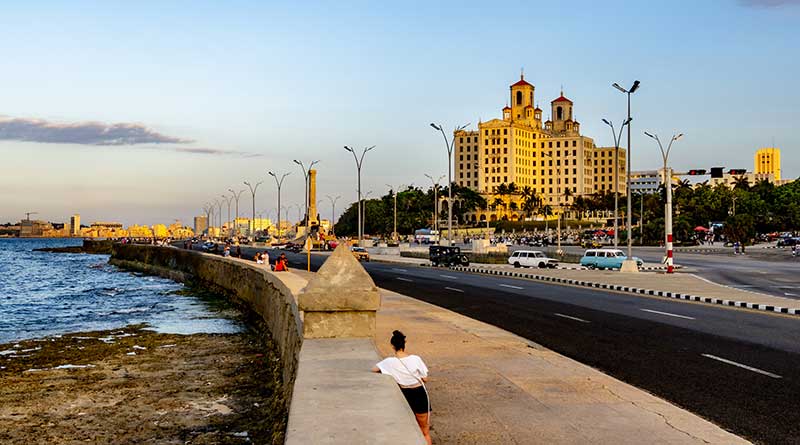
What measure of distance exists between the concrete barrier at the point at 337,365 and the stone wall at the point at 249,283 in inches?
3.8

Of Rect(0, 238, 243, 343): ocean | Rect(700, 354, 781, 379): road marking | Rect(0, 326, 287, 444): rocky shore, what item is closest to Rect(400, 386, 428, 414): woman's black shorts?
Rect(0, 326, 287, 444): rocky shore

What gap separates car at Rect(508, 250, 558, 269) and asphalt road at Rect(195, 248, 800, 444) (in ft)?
77.0

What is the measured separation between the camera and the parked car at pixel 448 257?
58.8 m

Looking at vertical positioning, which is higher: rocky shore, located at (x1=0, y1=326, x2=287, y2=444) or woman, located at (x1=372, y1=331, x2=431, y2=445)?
woman, located at (x1=372, y1=331, x2=431, y2=445)

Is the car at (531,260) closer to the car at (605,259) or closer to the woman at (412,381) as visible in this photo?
the car at (605,259)

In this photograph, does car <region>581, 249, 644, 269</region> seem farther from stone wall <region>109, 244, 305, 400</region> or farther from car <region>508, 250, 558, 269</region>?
stone wall <region>109, 244, 305, 400</region>

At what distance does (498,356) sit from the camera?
46.2 feet

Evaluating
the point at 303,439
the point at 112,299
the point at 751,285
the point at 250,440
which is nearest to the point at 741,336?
the point at 250,440

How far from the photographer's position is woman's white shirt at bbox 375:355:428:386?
8133 mm

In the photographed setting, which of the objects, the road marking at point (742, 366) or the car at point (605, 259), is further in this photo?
the car at point (605, 259)

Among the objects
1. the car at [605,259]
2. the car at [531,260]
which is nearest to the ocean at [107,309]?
the car at [531,260]

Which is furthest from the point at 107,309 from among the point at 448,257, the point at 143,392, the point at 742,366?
the point at 742,366

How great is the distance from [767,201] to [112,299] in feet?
422

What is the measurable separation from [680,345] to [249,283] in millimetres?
22647
